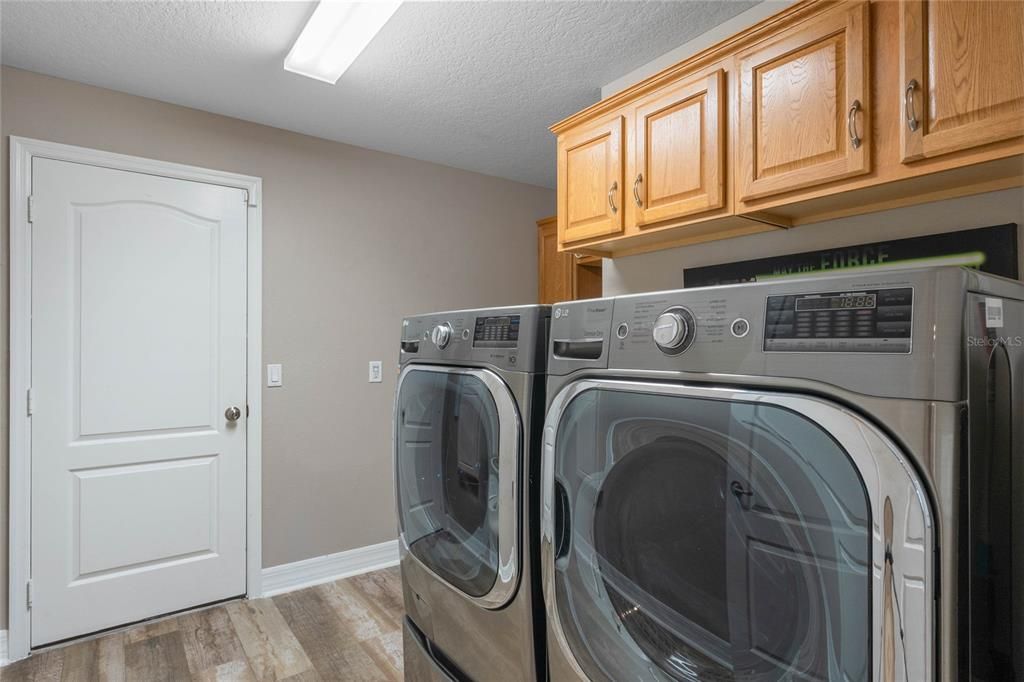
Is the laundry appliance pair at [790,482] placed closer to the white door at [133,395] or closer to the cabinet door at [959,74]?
the cabinet door at [959,74]

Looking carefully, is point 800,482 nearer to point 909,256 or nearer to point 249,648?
point 909,256

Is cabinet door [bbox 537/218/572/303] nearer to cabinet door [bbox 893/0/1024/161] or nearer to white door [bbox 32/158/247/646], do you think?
white door [bbox 32/158/247/646]

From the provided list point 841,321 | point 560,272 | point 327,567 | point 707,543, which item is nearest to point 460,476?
point 707,543

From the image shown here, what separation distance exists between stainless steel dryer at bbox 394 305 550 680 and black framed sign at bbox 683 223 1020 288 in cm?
114

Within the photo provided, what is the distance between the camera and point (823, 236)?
6.18 feet

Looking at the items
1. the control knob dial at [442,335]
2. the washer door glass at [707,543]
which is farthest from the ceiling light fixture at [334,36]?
the washer door glass at [707,543]

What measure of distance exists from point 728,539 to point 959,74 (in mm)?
1336

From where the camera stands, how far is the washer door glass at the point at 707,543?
0.71 meters

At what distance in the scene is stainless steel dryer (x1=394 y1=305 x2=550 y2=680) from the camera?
121 centimetres

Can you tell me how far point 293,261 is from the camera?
10.1ft

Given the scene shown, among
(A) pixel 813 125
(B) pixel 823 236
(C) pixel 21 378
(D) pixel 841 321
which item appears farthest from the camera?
(C) pixel 21 378

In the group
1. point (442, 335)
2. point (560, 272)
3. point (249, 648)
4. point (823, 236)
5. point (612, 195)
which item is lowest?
point (249, 648)

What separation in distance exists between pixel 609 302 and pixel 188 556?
8.91 feet

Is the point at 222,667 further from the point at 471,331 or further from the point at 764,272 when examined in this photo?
the point at 764,272
